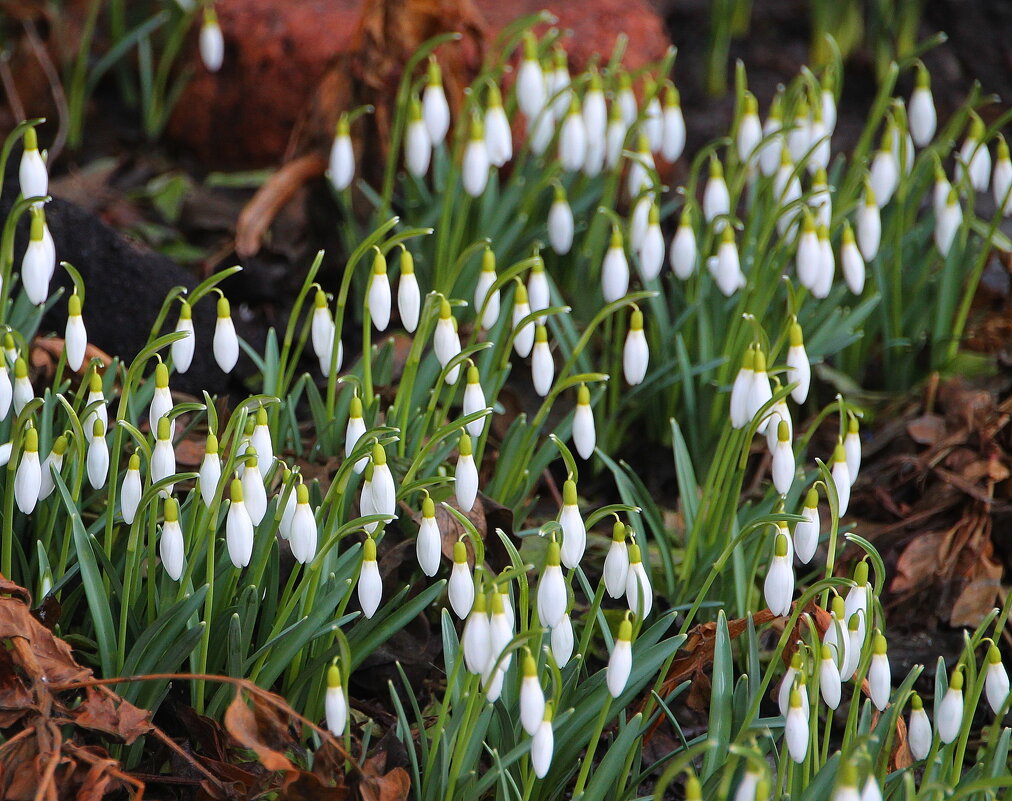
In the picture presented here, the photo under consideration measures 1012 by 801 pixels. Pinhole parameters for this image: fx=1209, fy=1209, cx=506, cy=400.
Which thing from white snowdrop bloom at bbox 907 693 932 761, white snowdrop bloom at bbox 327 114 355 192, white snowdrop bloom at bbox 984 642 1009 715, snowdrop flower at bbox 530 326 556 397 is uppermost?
white snowdrop bloom at bbox 327 114 355 192

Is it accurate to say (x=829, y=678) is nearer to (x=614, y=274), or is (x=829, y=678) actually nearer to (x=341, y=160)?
(x=614, y=274)

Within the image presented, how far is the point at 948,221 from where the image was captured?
299 centimetres

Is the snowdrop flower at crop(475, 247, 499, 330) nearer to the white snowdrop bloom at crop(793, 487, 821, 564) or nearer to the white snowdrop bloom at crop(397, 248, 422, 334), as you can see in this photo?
the white snowdrop bloom at crop(397, 248, 422, 334)

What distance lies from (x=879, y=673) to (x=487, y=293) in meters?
1.00

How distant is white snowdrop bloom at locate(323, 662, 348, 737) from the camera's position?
1.72 m

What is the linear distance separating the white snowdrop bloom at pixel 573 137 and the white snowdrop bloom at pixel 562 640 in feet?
5.12

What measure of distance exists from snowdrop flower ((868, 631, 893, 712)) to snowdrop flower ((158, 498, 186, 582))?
1.09m

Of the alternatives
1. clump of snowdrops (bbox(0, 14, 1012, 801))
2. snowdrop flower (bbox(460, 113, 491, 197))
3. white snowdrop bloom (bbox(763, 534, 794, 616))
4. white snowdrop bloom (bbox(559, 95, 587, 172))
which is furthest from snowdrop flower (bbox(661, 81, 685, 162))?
white snowdrop bloom (bbox(763, 534, 794, 616))

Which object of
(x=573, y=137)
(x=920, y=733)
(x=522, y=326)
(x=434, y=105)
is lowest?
(x=920, y=733)

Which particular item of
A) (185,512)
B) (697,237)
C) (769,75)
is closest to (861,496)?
(697,237)

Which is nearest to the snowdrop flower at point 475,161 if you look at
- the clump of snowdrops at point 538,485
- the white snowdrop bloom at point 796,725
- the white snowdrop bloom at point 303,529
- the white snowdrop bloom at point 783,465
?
the clump of snowdrops at point 538,485

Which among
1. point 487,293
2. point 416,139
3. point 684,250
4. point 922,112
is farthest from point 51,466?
point 922,112

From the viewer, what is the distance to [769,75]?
4953 mm

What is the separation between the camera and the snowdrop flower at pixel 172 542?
1.86 m
